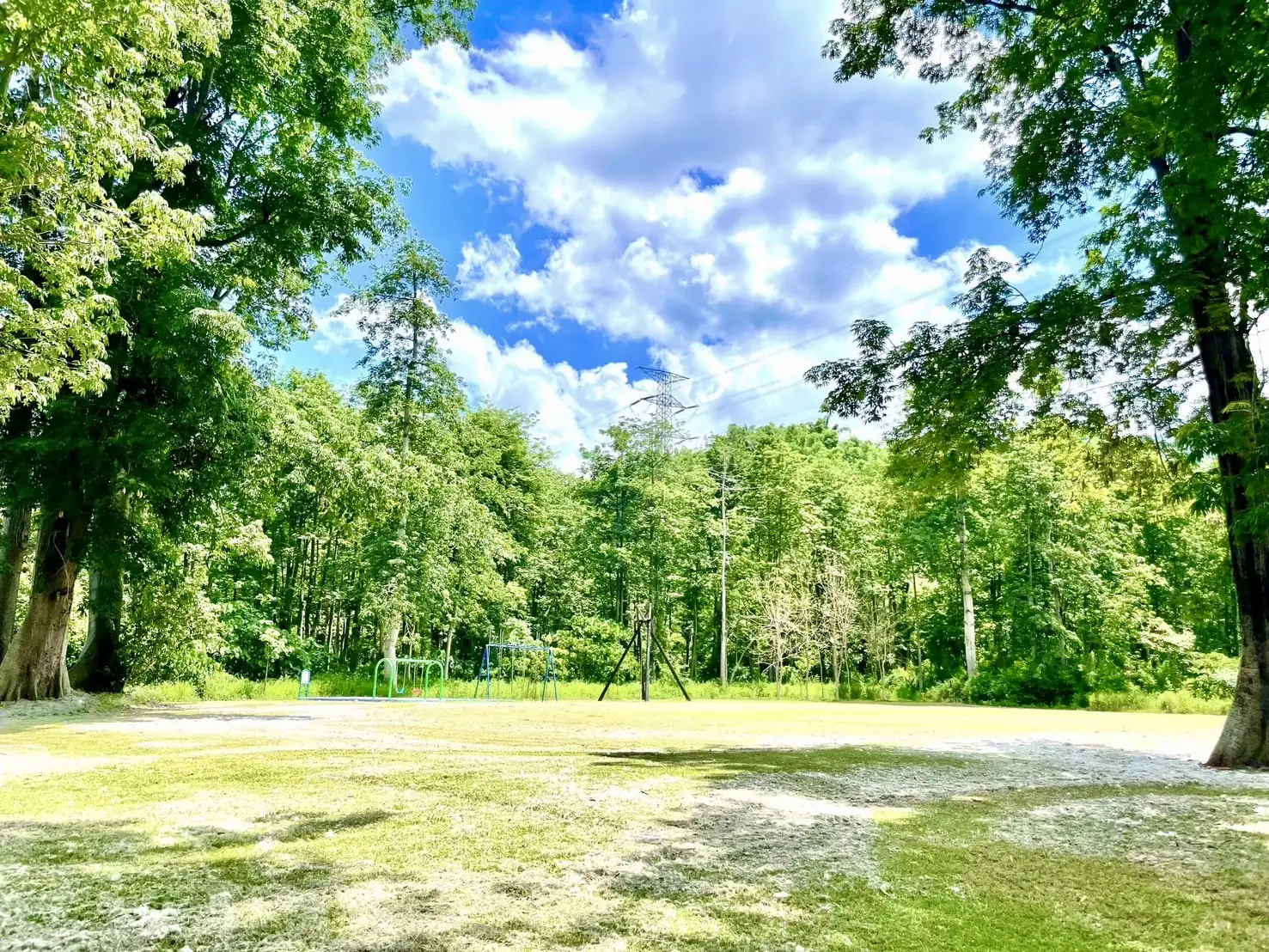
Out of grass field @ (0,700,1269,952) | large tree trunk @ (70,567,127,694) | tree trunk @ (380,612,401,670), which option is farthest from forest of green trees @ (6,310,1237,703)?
grass field @ (0,700,1269,952)

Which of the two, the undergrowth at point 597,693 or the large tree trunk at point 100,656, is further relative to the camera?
the undergrowth at point 597,693

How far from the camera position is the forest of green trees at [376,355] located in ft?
21.6

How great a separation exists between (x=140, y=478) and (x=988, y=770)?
1202 cm

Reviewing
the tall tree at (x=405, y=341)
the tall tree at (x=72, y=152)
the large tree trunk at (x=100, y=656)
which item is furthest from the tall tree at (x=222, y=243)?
the tall tree at (x=405, y=341)

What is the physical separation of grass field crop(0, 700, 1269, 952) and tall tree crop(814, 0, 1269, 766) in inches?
96.0

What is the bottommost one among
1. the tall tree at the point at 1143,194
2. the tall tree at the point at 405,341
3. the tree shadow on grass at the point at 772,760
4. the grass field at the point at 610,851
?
the tree shadow on grass at the point at 772,760

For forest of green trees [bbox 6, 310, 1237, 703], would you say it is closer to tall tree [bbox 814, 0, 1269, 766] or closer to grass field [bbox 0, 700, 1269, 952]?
tall tree [bbox 814, 0, 1269, 766]

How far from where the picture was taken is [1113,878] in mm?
3314

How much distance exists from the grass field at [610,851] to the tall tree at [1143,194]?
2437mm

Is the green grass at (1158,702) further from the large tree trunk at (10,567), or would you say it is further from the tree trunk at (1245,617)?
the large tree trunk at (10,567)

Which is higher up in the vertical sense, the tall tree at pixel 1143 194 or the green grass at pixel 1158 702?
the tall tree at pixel 1143 194

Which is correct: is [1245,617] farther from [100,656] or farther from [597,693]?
[597,693]

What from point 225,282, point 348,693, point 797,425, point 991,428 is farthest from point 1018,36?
point 797,425

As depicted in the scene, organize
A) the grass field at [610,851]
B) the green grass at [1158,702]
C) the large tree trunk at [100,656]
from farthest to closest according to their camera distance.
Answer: the green grass at [1158,702] → the large tree trunk at [100,656] → the grass field at [610,851]
